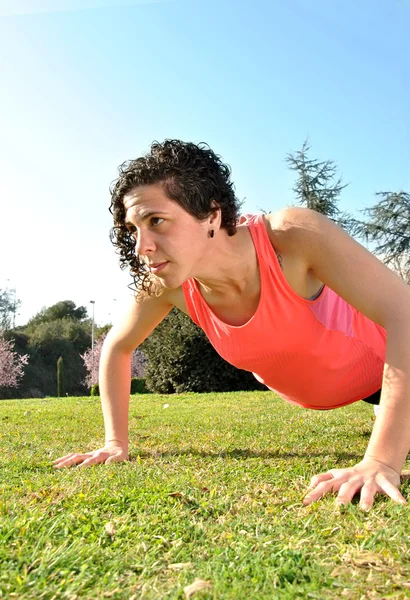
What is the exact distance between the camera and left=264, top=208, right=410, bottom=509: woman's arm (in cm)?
231

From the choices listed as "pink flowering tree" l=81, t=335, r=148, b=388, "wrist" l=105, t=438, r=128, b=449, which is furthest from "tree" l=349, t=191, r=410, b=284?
"wrist" l=105, t=438, r=128, b=449

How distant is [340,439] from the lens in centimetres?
436

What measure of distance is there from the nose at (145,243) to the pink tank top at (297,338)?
0.59m

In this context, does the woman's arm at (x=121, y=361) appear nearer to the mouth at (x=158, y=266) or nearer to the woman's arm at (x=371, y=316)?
the mouth at (x=158, y=266)

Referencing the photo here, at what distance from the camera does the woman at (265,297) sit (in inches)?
99.3

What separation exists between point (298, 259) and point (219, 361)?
14.1 metres

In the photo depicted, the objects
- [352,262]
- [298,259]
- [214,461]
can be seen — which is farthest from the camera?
[214,461]

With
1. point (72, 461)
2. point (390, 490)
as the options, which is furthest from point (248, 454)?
point (390, 490)

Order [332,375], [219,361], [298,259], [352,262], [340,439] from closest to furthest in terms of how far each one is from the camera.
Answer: [352,262], [298,259], [332,375], [340,439], [219,361]

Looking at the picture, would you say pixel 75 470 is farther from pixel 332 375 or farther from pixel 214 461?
pixel 332 375

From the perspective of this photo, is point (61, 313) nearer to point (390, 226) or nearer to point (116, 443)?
point (390, 226)

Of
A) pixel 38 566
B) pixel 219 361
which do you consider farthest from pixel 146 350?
pixel 38 566

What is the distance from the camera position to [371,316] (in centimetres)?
272

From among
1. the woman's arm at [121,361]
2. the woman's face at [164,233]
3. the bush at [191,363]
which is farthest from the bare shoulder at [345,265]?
the bush at [191,363]
